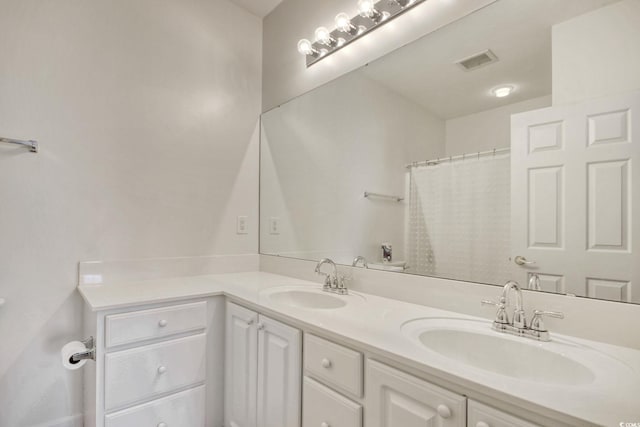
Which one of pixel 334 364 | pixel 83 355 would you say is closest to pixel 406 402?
pixel 334 364

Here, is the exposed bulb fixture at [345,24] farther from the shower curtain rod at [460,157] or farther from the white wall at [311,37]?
the shower curtain rod at [460,157]

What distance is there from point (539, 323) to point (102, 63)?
7.19 ft

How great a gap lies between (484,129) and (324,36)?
1060 millimetres

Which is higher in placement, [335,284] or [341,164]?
[341,164]

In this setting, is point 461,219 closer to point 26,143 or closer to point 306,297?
point 306,297

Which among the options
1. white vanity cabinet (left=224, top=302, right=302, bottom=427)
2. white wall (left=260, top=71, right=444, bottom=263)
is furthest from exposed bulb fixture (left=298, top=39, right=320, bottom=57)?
white vanity cabinet (left=224, top=302, right=302, bottom=427)

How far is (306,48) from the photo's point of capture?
1.87 metres

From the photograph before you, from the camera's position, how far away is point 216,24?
2084 mm

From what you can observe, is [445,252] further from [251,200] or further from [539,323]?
[251,200]

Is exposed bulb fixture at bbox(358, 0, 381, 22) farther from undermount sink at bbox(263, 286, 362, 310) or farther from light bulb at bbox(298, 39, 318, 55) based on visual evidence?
undermount sink at bbox(263, 286, 362, 310)

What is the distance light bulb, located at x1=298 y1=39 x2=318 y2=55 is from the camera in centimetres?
187

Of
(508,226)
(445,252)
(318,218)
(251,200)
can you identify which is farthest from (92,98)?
(508,226)

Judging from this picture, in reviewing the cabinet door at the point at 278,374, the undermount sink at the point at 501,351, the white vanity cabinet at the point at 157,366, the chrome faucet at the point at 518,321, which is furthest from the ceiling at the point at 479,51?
the white vanity cabinet at the point at 157,366

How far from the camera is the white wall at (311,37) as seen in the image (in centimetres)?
135
